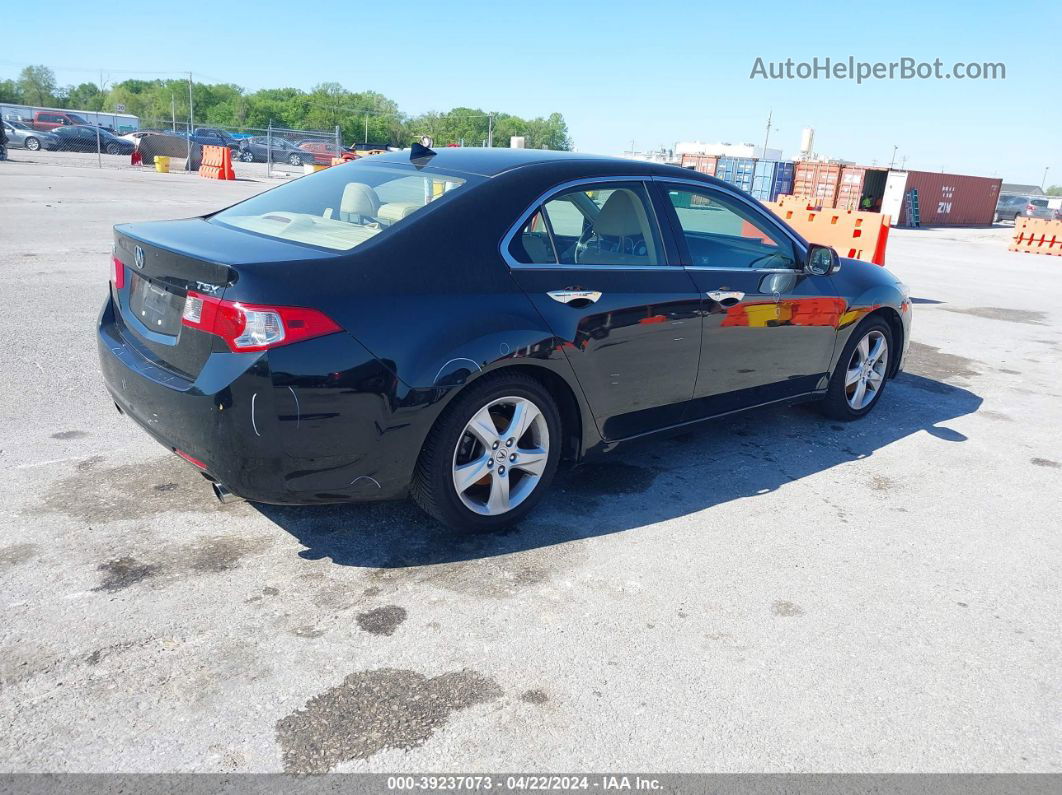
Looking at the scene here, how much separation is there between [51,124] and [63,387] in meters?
42.9

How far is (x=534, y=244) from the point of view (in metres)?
3.70

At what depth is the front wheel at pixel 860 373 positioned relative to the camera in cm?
561

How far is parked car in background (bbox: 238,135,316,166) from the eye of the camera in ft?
139

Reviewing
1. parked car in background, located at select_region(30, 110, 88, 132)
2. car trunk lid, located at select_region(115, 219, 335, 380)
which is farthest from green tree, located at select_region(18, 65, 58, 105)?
car trunk lid, located at select_region(115, 219, 335, 380)

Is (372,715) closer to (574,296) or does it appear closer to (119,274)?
(574,296)

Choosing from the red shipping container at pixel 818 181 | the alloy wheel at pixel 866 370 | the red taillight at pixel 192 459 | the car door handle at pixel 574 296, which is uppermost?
the red shipping container at pixel 818 181

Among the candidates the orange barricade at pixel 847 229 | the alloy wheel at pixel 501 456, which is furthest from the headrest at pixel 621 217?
the orange barricade at pixel 847 229

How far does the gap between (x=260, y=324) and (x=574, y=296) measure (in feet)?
4.66

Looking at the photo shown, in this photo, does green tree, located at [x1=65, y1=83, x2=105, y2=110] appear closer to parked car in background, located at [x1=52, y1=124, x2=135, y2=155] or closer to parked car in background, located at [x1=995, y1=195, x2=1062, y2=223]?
parked car in background, located at [x1=52, y1=124, x2=135, y2=155]

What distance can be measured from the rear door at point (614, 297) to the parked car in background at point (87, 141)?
37.2m

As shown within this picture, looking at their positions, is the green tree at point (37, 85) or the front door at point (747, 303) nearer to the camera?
the front door at point (747, 303)

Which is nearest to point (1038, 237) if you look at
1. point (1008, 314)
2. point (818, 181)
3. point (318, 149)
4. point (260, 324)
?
point (818, 181)

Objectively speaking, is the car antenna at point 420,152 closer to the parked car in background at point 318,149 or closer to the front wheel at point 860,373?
the front wheel at point 860,373

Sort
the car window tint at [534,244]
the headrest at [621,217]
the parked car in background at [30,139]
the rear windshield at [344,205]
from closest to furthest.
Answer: the rear windshield at [344,205]
the car window tint at [534,244]
the headrest at [621,217]
the parked car in background at [30,139]
